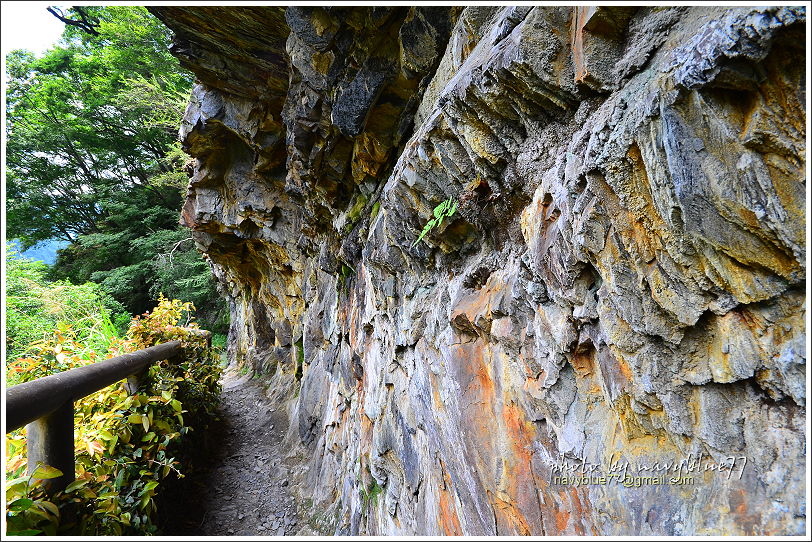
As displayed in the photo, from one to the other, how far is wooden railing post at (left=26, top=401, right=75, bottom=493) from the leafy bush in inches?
2.9

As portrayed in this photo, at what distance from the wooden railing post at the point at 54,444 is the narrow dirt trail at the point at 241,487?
269 centimetres

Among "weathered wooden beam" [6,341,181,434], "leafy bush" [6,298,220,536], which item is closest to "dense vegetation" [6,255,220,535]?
"leafy bush" [6,298,220,536]

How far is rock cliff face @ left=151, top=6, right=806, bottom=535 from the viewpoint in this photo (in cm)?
131

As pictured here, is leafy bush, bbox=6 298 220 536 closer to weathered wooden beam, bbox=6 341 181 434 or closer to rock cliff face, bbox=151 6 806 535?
weathered wooden beam, bbox=6 341 181 434

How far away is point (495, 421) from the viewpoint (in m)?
2.54

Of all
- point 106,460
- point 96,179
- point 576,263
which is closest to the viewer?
point 576,263

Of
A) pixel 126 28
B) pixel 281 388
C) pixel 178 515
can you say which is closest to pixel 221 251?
pixel 281 388

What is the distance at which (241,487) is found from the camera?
6059 millimetres

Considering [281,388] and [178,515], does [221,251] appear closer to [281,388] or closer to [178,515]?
[281,388]

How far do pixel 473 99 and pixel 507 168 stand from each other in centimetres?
56

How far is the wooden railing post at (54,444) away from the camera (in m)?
2.30

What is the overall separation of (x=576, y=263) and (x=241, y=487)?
6.78 meters

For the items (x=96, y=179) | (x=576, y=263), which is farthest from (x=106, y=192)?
(x=576, y=263)

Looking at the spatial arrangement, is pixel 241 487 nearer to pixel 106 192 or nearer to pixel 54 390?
pixel 54 390
